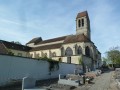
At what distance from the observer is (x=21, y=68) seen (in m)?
21.0

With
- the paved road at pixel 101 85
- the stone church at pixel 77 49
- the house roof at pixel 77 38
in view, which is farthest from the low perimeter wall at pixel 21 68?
the house roof at pixel 77 38

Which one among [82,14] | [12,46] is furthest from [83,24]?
[12,46]

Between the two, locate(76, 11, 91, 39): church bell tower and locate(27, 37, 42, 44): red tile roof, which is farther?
locate(27, 37, 42, 44): red tile roof

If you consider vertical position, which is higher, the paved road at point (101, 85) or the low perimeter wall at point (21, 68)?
the low perimeter wall at point (21, 68)

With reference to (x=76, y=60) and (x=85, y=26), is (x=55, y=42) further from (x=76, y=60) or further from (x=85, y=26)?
(x=76, y=60)

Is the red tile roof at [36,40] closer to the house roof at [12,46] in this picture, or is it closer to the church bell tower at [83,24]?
the house roof at [12,46]

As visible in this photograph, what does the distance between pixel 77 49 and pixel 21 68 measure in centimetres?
3831

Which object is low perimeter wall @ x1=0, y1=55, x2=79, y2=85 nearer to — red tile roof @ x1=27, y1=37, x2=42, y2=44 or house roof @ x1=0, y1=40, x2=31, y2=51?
house roof @ x1=0, y1=40, x2=31, y2=51

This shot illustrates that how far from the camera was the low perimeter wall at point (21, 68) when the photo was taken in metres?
18.2

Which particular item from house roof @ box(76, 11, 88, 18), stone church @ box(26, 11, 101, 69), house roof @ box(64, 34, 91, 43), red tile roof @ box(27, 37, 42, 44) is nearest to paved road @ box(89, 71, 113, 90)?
stone church @ box(26, 11, 101, 69)

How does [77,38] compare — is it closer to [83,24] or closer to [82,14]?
[83,24]

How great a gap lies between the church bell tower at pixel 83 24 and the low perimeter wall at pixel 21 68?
38.5 m

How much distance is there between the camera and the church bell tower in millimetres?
65150

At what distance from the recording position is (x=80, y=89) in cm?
1584
